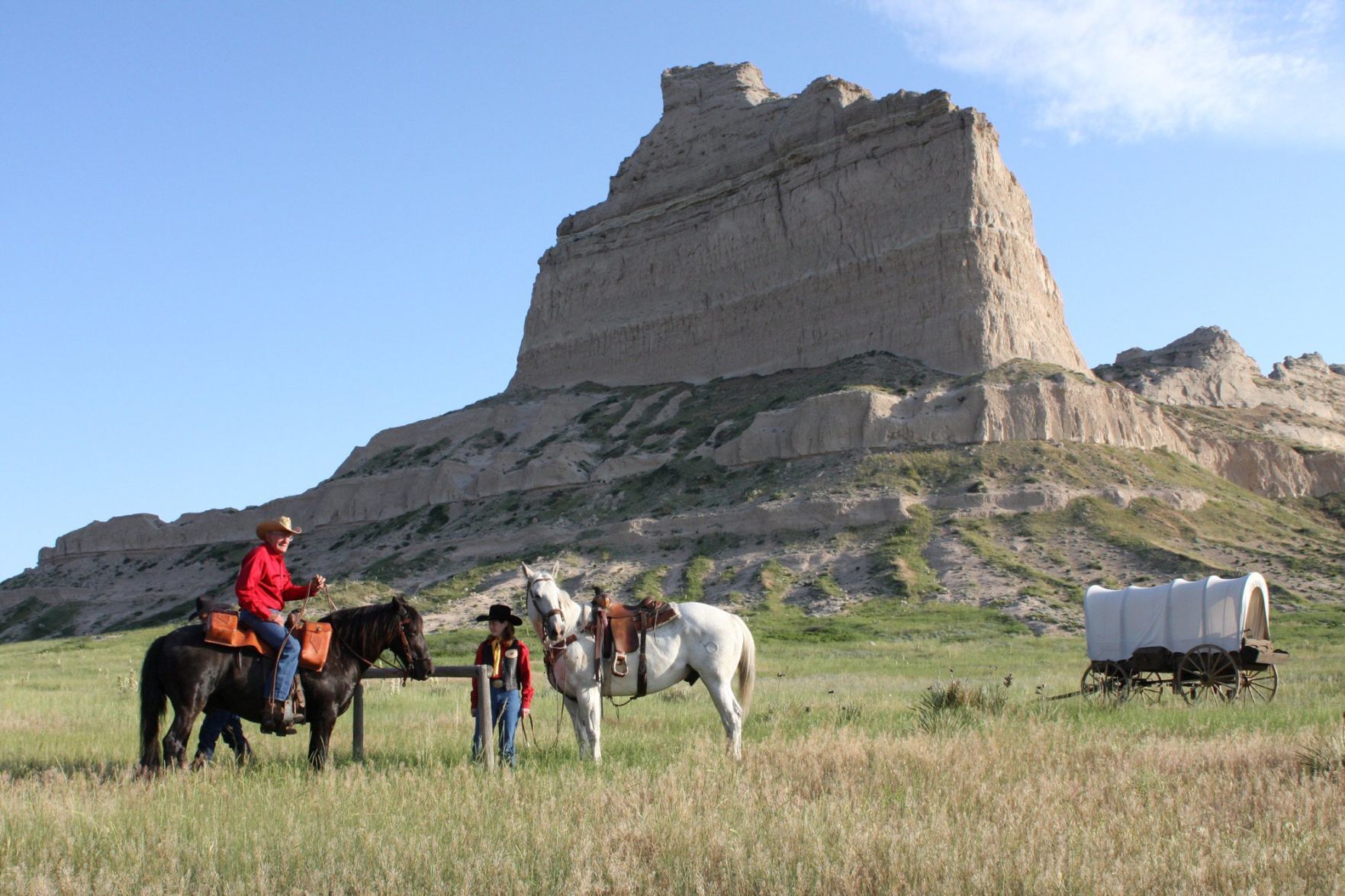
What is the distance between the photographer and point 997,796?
27.0 feet

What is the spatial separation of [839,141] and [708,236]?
12.3 m

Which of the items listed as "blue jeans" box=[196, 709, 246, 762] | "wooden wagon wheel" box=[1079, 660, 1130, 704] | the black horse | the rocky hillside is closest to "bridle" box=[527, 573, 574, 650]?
the black horse

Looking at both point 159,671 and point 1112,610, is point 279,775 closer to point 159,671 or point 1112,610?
point 159,671

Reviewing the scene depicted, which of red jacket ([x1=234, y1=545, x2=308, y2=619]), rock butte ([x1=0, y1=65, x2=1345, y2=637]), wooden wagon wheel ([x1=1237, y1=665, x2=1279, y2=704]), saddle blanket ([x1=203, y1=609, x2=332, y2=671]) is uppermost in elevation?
rock butte ([x1=0, y1=65, x2=1345, y2=637])

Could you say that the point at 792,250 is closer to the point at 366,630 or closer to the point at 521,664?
the point at 521,664

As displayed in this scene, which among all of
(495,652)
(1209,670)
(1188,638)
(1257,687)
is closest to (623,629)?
(495,652)

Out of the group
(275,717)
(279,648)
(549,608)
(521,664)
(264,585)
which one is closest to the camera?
(275,717)

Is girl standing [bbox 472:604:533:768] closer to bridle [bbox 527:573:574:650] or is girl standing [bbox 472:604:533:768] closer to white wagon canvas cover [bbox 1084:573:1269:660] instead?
bridle [bbox 527:573:574:650]

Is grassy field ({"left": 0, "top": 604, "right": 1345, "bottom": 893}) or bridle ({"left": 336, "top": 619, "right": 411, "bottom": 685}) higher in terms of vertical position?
bridle ({"left": 336, "top": 619, "right": 411, "bottom": 685})

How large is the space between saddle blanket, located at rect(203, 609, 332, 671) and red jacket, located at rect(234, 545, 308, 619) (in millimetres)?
190

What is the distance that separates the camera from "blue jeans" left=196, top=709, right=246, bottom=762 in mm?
11297

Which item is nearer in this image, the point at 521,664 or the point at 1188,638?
the point at 521,664

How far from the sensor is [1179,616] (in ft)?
62.4

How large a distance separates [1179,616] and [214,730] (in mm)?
14743
